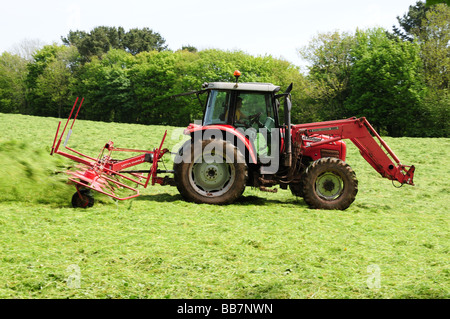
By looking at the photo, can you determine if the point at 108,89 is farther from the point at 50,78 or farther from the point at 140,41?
the point at 140,41

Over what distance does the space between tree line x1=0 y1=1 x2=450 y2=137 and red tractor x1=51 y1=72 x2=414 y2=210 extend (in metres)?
29.8

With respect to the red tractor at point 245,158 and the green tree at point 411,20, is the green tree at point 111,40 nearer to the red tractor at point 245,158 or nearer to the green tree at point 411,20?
the green tree at point 411,20

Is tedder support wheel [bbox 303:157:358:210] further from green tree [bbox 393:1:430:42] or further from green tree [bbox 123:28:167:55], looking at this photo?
green tree [bbox 123:28:167:55]

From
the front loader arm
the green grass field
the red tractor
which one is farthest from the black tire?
the front loader arm

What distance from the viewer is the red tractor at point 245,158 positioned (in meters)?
7.97

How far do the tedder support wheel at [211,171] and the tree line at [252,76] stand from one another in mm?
30806

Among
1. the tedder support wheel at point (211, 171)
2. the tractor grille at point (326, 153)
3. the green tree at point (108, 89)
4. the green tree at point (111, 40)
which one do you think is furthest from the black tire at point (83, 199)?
the green tree at point (111, 40)

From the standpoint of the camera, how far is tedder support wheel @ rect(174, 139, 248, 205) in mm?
7926

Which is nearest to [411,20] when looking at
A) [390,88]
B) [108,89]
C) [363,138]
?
[390,88]

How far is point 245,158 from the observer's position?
8.13 meters

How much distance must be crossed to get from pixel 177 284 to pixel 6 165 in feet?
16.6

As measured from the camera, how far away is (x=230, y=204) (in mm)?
8109
